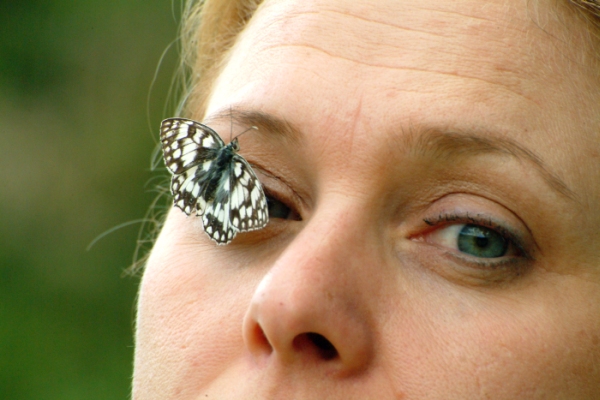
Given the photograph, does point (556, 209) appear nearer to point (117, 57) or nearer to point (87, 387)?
point (87, 387)

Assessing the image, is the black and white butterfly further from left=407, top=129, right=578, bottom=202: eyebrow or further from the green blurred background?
the green blurred background

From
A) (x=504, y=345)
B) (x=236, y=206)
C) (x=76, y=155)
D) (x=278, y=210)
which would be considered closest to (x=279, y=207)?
(x=278, y=210)

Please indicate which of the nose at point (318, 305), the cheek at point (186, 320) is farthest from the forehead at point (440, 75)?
the cheek at point (186, 320)

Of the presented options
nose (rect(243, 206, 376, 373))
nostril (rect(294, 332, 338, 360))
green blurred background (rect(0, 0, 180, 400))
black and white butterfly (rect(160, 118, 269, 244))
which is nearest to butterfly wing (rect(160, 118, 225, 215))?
black and white butterfly (rect(160, 118, 269, 244))

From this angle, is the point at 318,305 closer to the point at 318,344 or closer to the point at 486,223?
the point at 318,344

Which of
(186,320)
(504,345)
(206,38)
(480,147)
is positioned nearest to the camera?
(504,345)

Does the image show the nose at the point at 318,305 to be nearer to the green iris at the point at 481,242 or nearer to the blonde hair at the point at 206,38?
the green iris at the point at 481,242

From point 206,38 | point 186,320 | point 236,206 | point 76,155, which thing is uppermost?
point 76,155
